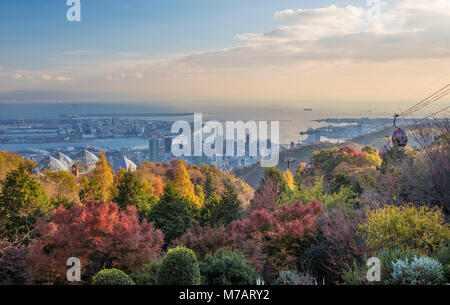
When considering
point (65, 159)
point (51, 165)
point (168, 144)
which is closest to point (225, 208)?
point (51, 165)

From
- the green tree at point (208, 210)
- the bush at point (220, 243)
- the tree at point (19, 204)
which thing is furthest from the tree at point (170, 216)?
the tree at point (19, 204)

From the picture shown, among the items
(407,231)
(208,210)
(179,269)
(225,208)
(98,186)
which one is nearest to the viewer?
(179,269)

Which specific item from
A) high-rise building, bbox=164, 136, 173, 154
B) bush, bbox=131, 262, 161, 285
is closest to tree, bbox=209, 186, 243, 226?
bush, bbox=131, 262, 161, 285

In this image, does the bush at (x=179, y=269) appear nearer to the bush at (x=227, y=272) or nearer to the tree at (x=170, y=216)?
the bush at (x=227, y=272)

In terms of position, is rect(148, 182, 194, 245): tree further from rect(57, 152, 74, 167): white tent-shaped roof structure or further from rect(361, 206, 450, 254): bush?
rect(57, 152, 74, 167): white tent-shaped roof structure

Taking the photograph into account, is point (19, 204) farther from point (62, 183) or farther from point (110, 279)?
point (62, 183)

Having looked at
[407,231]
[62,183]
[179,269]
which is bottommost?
[62,183]
